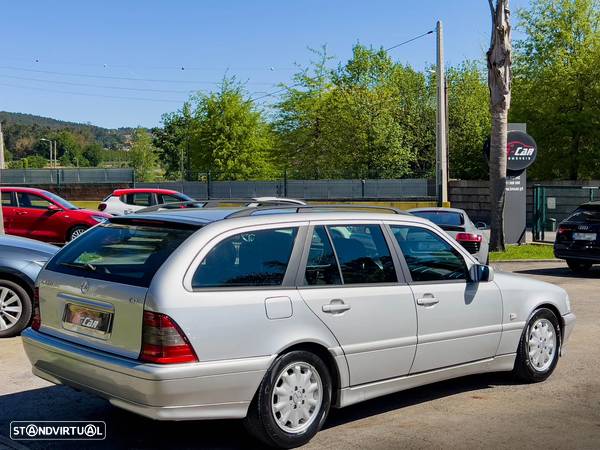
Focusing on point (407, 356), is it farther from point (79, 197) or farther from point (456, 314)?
point (79, 197)

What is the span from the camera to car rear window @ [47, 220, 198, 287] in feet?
14.9

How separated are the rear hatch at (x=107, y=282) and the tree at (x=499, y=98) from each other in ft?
50.4

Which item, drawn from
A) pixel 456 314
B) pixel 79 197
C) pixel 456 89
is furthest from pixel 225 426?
pixel 456 89

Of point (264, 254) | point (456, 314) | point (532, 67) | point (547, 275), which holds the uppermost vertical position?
point (532, 67)

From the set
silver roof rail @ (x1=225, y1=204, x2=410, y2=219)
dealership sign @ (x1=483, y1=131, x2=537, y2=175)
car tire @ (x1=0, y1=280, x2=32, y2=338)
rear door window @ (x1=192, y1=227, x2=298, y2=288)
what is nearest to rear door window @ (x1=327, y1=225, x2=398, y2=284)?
silver roof rail @ (x1=225, y1=204, x2=410, y2=219)

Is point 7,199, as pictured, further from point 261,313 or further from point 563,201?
point 563,201

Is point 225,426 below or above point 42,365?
below

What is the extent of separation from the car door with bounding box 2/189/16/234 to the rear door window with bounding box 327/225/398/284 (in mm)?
13997

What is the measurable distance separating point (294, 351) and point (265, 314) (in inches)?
13.4

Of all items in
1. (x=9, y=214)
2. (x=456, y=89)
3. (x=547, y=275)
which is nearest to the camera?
(x=547, y=275)

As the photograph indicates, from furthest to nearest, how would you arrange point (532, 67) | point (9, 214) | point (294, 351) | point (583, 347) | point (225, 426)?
point (532, 67) → point (9, 214) → point (583, 347) → point (225, 426) → point (294, 351)

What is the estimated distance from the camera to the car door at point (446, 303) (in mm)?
5484

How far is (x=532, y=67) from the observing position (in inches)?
1448

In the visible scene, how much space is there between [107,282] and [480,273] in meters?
2.96
